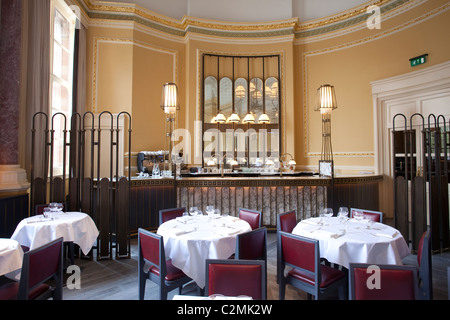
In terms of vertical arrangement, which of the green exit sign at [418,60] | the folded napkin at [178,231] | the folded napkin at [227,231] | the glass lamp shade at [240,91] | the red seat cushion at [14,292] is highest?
the glass lamp shade at [240,91]

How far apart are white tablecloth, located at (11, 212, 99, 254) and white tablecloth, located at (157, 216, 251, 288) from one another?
120 cm

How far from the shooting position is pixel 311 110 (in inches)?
337

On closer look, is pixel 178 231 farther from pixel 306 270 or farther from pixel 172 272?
pixel 306 270

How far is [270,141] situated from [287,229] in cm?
578

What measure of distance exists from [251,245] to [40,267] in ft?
5.58

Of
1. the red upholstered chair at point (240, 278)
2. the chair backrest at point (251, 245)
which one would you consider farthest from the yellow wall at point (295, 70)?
the red upholstered chair at point (240, 278)

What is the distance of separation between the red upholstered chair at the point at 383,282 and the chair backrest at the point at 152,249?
1.49 metres

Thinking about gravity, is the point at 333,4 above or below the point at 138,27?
above

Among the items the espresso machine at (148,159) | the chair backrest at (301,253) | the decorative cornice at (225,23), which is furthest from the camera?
the decorative cornice at (225,23)

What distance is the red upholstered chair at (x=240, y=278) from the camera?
178 cm

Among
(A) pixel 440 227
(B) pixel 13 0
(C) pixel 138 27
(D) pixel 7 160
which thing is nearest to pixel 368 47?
(A) pixel 440 227

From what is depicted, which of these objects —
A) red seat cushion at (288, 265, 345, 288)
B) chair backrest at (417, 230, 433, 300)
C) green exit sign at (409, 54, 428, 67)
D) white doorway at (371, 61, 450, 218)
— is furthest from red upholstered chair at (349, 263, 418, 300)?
green exit sign at (409, 54, 428, 67)

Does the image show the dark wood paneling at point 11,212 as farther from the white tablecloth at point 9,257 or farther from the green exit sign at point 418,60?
the green exit sign at point 418,60
